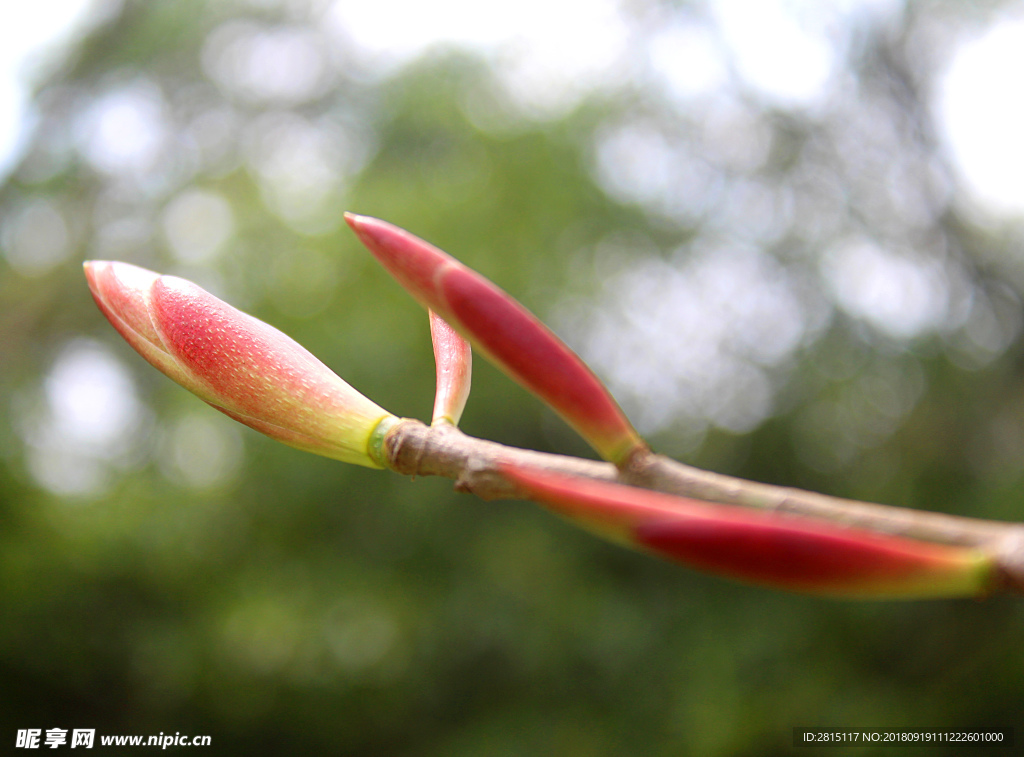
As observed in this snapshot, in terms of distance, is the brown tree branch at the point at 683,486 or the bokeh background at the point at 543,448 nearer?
the brown tree branch at the point at 683,486

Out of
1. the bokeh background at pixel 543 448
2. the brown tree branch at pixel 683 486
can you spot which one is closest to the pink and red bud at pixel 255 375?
the brown tree branch at pixel 683 486

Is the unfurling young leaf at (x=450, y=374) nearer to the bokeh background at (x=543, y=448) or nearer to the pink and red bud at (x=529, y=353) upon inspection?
the pink and red bud at (x=529, y=353)

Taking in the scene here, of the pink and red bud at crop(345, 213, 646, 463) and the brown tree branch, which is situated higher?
the pink and red bud at crop(345, 213, 646, 463)

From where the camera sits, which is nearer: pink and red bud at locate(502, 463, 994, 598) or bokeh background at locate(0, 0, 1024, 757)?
pink and red bud at locate(502, 463, 994, 598)

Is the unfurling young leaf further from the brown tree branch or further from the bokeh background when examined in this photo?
the bokeh background

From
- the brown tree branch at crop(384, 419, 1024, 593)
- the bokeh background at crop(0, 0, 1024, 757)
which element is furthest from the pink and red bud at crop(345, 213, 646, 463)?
the bokeh background at crop(0, 0, 1024, 757)

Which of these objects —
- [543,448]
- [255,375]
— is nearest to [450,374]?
[255,375]
